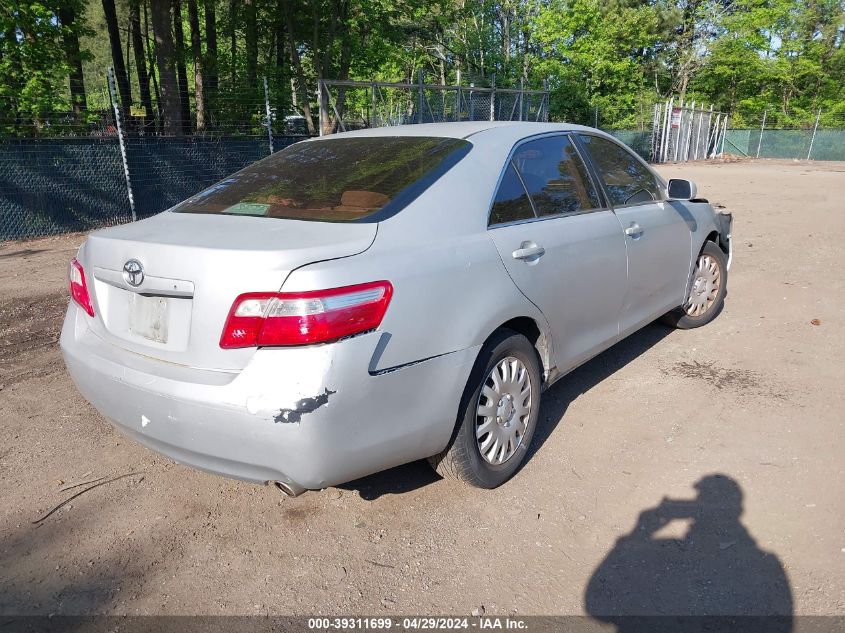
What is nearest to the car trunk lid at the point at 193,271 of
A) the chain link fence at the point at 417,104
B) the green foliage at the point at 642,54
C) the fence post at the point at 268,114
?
the fence post at the point at 268,114

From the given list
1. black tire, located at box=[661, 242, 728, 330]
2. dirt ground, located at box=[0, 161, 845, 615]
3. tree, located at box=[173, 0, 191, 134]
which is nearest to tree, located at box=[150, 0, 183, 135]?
tree, located at box=[173, 0, 191, 134]

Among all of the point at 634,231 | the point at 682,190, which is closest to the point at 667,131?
the point at 682,190

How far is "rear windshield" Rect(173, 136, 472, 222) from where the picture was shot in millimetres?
2758

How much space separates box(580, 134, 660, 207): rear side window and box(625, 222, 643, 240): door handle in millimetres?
164

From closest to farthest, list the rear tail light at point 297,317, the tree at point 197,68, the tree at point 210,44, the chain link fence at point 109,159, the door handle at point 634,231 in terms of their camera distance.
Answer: the rear tail light at point 297,317, the door handle at point 634,231, the chain link fence at point 109,159, the tree at point 197,68, the tree at point 210,44

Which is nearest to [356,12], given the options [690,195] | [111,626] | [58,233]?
[58,233]

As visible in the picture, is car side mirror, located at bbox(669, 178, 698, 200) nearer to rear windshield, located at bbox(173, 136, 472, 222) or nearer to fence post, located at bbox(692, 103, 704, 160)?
rear windshield, located at bbox(173, 136, 472, 222)

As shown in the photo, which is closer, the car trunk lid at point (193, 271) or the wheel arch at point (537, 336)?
the car trunk lid at point (193, 271)

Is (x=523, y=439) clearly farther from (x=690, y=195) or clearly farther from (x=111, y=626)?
(x=690, y=195)

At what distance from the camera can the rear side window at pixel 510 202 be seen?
121 inches

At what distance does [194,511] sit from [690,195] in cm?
387

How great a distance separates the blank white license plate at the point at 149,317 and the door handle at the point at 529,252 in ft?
5.12

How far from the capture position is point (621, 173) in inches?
167

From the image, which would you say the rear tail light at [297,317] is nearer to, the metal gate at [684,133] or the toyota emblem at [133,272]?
the toyota emblem at [133,272]
